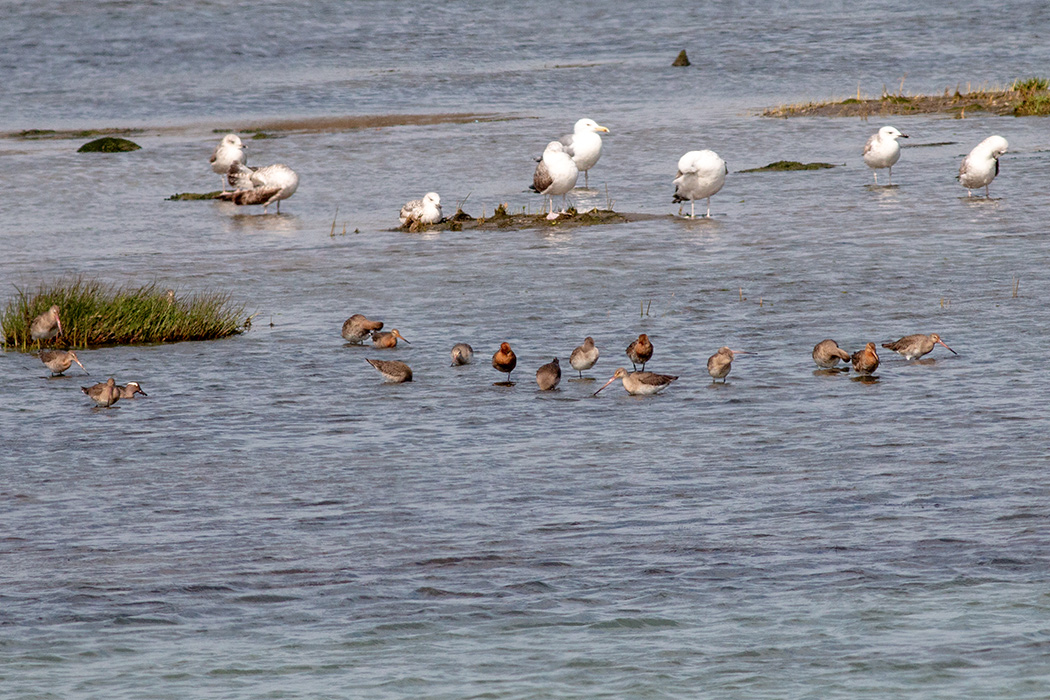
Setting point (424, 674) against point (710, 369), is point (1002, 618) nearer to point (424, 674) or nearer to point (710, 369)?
point (424, 674)

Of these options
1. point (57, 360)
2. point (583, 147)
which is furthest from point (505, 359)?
point (583, 147)

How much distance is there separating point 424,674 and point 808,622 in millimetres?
2212

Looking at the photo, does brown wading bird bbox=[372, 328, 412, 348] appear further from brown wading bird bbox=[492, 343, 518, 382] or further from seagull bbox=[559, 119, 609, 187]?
seagull bbox=[559, 119, 609, 187]

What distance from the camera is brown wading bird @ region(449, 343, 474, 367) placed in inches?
632

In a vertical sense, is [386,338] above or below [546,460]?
above

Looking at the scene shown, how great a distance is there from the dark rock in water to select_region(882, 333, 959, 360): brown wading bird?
26295 mm

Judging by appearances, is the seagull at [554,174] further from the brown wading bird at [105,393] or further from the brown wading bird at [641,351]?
the brown wading bird at [105,393]

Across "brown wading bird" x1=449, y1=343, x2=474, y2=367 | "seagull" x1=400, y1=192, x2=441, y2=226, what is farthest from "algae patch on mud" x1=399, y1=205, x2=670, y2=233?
"brown wading bird" x1=449, y1=343, x2=474, y2=367

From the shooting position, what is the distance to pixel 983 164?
25797 millimetres

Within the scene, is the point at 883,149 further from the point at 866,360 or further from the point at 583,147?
the point at 866,360

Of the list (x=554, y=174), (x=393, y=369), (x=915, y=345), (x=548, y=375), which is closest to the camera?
(x=548, y=375)

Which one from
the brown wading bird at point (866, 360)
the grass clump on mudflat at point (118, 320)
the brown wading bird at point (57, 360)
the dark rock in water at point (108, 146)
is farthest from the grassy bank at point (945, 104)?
the brown wading bird at point (57, 360)

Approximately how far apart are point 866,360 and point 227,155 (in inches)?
797

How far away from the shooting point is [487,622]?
9453 mm
